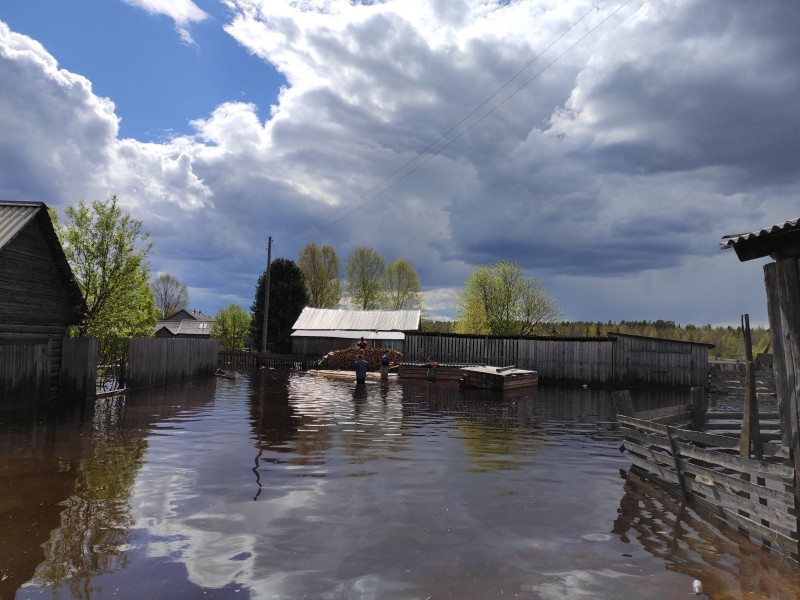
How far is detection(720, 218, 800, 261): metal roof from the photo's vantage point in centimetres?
687

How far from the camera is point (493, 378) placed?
30.1 meters

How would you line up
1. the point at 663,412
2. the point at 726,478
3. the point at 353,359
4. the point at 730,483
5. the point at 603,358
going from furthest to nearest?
the point at 353,359, the point at 603,358, the point at 663,412, the point at 726,478, the point at 730,483

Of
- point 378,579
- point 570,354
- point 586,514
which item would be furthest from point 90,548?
point 570,354

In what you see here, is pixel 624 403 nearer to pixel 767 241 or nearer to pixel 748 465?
pixel 748 465

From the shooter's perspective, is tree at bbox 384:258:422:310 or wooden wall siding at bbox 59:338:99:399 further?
tree at bbox 384:258:422:310

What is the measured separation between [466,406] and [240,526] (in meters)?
16.0

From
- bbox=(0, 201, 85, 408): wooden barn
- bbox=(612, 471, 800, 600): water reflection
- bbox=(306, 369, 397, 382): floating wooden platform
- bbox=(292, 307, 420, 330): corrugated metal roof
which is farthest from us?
bbox=(292, 307, 420, 330): corrugated metal roof

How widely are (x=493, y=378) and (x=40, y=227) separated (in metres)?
21.8

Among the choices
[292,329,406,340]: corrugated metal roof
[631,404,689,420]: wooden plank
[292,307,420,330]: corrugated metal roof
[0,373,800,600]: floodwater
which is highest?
[292,307,420,330]: corrugated metal roof

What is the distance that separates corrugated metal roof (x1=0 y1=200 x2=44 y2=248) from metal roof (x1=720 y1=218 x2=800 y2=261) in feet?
60.6

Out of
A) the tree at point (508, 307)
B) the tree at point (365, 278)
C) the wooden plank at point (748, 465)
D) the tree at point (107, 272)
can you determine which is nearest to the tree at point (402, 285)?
the tree at point (365, 278)

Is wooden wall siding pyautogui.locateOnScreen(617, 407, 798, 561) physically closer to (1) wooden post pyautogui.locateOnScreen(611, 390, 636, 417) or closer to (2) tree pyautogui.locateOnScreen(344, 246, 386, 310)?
(1) wooden post pyautogui.locateOnScreen(611, 390, 636, 417)

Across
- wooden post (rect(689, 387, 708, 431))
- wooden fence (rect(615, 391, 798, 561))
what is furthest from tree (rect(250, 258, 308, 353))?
wooden fence (rect(615, 391, 798, 561))

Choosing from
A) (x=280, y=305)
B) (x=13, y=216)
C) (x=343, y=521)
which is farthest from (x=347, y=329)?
(x=343, y=521)
